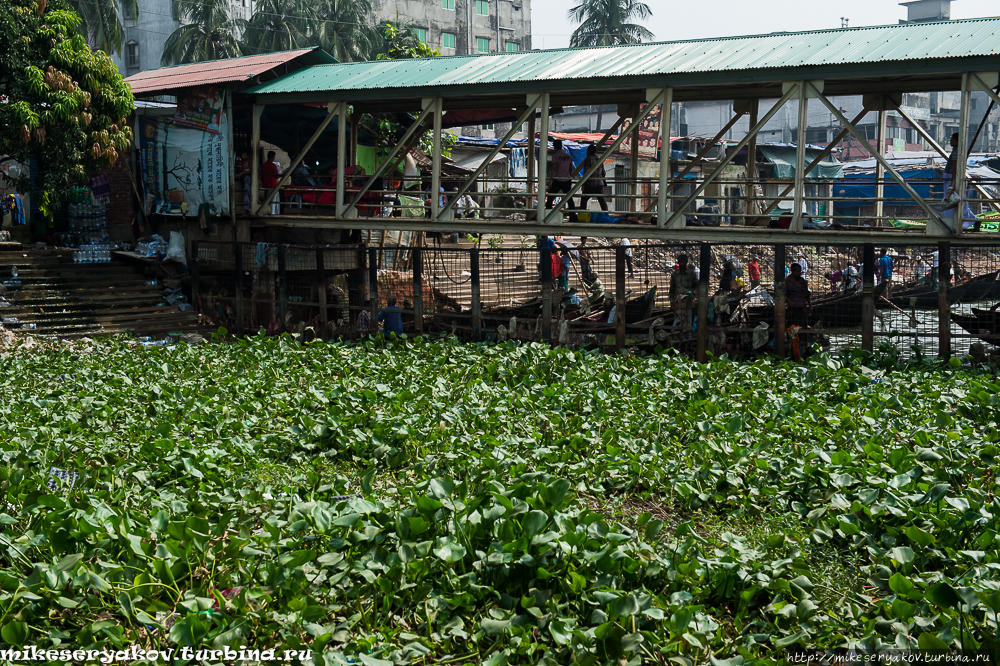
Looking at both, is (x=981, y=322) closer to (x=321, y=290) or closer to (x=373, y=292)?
(x=373, y=292)

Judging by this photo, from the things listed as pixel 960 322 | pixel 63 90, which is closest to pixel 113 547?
pixel 960 322

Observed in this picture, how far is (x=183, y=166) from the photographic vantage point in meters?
17.6

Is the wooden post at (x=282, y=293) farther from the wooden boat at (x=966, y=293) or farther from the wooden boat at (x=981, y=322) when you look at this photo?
the wooden boat at (x=981, y=322)

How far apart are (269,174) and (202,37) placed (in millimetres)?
21226

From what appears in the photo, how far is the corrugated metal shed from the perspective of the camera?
54.2 ft

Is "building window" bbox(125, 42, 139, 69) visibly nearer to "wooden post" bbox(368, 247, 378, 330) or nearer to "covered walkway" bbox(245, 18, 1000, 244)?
"covered walkway" bbox(245, 18, 1000, 244)

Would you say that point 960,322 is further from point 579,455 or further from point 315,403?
point 315,403

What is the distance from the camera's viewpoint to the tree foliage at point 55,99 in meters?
15.5

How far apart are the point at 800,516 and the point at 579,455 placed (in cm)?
194

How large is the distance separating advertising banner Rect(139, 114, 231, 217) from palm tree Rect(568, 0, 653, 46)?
92.4 ft

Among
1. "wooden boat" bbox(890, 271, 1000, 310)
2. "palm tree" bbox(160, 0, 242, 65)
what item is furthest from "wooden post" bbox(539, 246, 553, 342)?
"palm tree" bbox(160, 0, 242, 65)

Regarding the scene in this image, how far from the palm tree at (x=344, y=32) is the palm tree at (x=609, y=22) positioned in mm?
10257

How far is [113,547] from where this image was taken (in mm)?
4953

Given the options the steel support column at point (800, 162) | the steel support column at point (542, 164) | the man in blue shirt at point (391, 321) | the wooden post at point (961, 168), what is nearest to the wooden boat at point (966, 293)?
the wooden post at point (961, 168)
